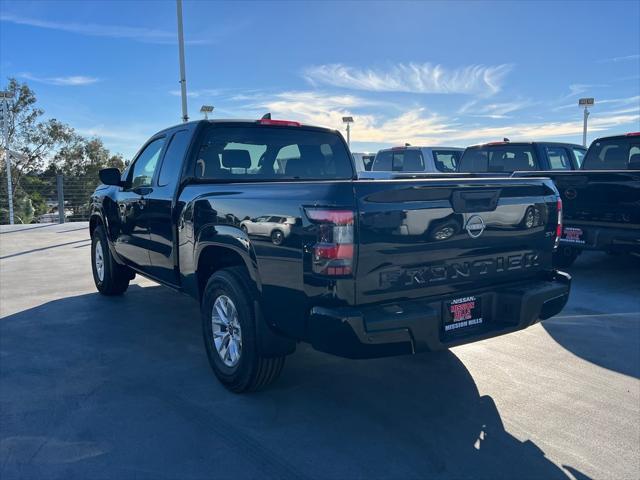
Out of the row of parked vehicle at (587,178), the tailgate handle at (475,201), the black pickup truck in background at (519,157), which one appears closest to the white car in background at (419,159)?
the row of parked vehicle at (587,178)

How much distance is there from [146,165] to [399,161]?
30.6 ft

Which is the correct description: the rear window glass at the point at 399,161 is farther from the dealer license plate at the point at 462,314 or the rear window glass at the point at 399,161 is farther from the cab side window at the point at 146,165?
the dealer license plate at the point at 462,314

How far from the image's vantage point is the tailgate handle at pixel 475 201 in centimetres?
319

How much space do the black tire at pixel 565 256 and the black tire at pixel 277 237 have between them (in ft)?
20.1

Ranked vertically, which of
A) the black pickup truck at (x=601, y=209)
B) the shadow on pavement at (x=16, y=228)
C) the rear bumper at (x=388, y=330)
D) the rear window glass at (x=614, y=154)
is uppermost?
the rear window glass at (x=614, y=154)

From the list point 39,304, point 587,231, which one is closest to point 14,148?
point 39,304

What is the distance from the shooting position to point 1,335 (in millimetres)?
5176

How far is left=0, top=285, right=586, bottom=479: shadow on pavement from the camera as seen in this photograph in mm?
2871

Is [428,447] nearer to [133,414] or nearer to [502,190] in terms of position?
[502,190]

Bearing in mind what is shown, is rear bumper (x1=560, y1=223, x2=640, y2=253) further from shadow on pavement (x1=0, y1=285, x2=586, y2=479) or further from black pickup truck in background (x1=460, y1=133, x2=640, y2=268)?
shadow on pavement (x1=0, y1=285, x2=586, y2=479)

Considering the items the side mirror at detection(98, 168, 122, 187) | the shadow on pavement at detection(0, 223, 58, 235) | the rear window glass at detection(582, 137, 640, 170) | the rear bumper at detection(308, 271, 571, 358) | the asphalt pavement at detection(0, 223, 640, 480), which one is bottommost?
the asphalt pavement at detection(0, 223, 640, 480)

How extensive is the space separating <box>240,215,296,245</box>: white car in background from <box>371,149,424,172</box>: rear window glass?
1060cm

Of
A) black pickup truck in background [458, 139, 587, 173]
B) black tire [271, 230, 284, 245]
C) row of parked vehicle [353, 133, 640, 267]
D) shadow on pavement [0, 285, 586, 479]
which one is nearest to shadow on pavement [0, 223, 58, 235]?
row of parked vehicle [353, 133, 640, 267]

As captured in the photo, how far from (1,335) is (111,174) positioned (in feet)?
6.23
